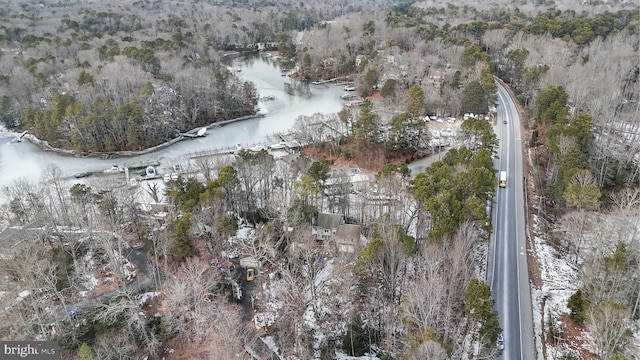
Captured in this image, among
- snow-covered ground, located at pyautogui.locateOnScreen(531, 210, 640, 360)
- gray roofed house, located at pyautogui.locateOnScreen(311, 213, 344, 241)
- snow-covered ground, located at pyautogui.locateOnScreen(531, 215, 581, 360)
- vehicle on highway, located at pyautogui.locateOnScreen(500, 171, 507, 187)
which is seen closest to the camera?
snow-covered ground, located at pyautogui.locateOnScreen(531, 210, 640, 360)

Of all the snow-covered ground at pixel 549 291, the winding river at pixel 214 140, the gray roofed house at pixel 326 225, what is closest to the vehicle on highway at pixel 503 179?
the snow-covered ground at pixel 549 291

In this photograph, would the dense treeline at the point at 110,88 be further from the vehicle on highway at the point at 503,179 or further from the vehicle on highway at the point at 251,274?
the vehicle on highway at the point at 503,179

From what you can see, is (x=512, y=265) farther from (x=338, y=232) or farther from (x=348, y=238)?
(x=338, y=232)

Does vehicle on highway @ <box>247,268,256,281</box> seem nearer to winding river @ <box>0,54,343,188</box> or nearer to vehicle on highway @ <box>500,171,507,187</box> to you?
winding river @ <box>0,54,343,188</box>

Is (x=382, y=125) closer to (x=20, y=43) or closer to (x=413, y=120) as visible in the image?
(x=413, y=120)

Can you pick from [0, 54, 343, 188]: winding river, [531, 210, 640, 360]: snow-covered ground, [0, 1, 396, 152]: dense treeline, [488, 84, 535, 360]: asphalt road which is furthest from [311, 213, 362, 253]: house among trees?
[0, 1, 396, 152]: dense treeline

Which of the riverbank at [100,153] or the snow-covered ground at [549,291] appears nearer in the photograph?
the snow-covered ground at [549,291]
